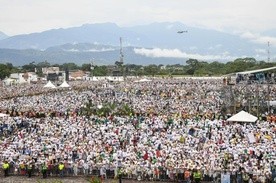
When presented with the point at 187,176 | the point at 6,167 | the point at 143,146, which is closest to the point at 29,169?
the point at 6,167


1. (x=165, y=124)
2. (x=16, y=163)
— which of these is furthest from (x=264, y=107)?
(x=16, y=163)

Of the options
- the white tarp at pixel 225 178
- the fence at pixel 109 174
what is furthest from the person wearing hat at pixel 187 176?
the white tarp at pixel 225 178

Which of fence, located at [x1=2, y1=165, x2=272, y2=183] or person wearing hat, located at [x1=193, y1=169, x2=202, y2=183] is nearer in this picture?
person wearing hat, located at [x1=193, y1=169, x2=202, y2=183]

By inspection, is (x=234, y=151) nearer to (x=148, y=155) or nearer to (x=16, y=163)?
(x=148, y=155)

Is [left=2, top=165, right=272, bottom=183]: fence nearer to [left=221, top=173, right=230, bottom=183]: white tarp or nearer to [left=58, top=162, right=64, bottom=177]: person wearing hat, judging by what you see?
[left=58, top=162, right=64, bottom=177]: person wearing hat

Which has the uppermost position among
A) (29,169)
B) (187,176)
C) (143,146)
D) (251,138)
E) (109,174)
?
(251,138)

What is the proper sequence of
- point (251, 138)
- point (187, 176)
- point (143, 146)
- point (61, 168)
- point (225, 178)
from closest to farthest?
point (225, 178), point (187, 176), point (61, 168), point (143, 146), point (251, 138)

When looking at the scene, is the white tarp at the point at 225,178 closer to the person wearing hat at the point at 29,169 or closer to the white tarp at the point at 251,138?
the white tarp at the point at 251,138

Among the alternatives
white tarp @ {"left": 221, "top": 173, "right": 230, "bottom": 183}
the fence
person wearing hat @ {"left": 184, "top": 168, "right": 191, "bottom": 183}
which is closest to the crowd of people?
the fence

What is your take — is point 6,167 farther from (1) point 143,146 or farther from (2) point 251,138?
(2) point 251,138

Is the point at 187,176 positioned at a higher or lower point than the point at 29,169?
higher

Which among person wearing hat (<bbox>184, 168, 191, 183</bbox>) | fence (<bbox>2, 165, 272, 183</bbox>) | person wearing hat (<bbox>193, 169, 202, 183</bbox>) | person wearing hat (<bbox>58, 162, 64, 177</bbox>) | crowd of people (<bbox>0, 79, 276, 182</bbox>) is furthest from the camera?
person wearing hat (<bbox>58, 162, 64, 177</bbox>)

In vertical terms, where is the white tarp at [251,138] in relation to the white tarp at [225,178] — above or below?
above
